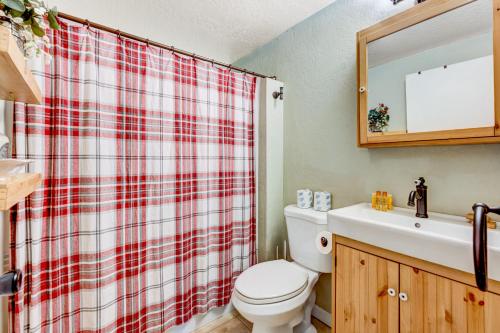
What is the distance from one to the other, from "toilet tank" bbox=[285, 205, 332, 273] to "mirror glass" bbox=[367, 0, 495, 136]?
1.98 ft

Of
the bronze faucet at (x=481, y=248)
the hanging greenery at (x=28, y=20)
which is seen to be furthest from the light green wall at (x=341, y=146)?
the hanging greenery at (x=28, y=20)

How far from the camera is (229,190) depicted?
1.82 metres

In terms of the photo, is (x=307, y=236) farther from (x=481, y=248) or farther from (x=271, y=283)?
(x=481, y=248)

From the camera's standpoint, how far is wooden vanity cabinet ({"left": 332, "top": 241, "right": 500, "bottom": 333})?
0.84 m

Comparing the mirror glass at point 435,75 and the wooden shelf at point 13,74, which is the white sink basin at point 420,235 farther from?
the wooden shelf at point 13,74

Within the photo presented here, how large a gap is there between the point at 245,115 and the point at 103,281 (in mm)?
1383

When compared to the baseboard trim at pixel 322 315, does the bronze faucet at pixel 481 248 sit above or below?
above

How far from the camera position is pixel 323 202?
1638 mm

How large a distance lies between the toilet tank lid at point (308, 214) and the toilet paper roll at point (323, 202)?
1.7 inches

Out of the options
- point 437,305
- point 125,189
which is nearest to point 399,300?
point 437,305

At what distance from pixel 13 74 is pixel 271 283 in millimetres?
1407

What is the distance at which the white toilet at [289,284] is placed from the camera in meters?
1.29

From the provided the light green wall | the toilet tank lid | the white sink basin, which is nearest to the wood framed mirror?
the light green wall

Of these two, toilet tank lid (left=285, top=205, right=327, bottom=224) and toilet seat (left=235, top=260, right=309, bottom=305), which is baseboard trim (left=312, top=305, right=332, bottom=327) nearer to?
toilet seat (left=235, top=260, right=309, bottom=305)
